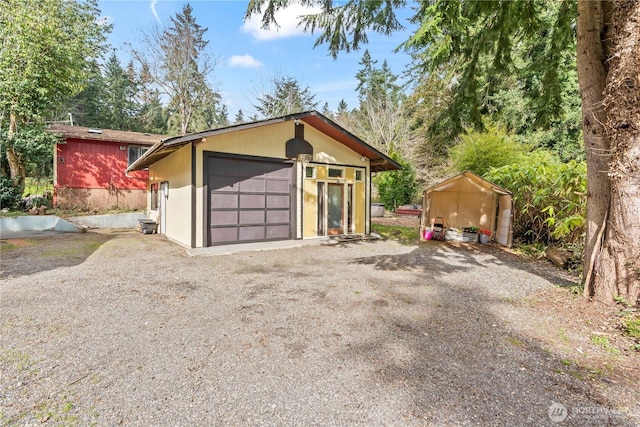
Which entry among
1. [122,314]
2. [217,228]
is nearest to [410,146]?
[217,228]

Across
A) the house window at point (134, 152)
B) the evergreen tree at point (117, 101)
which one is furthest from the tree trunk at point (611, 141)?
the evergreen tree at point (117, 101)

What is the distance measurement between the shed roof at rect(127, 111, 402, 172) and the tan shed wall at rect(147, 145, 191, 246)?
317mm

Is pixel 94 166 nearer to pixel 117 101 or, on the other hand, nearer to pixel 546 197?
pixel 546 197

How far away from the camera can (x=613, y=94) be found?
143 inches

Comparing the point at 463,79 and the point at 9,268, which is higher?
the point at 463,79

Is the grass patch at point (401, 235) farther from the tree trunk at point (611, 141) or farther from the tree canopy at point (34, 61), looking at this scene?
the tree canopy at point (34, 61)

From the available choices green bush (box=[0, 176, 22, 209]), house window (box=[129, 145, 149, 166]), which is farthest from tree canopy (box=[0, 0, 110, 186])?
house window (box=[129, 145, 149, 166])

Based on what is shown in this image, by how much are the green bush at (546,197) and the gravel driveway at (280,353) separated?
8.02 feet

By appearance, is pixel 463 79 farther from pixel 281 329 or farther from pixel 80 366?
pixel 80 366

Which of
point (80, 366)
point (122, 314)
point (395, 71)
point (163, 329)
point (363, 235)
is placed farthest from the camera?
point (395, 71)

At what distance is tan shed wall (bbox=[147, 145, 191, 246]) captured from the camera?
7.80 m

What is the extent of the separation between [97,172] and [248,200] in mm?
10531

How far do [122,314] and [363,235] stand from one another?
24.7ft

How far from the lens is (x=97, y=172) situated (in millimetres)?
14086
